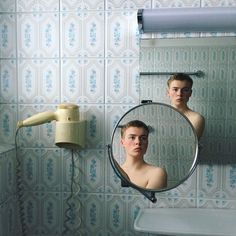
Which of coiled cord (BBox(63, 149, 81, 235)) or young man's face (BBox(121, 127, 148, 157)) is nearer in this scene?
young man's face (BBox(121, 127, 148, 157))

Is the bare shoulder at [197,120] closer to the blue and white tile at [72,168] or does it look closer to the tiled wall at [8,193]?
the blue and white tile at [72,168]

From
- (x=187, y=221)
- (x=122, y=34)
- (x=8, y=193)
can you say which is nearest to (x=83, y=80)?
(x=122, y=34)

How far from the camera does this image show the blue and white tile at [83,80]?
3.48ft

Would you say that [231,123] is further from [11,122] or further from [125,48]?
[11,122]

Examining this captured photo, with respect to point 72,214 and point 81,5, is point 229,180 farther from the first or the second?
point 81,5

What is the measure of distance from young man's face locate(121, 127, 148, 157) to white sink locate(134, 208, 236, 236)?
185 millimetres

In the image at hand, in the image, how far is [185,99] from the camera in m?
1.02

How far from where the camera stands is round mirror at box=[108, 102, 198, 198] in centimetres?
98

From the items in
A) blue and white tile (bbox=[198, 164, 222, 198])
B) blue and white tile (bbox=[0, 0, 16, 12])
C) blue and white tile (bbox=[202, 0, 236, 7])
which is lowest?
blue and white tile (bbox=[198, 164, 222, 198])

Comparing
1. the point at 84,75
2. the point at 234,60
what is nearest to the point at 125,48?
the point at 84,75

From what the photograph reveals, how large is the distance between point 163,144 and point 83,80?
30 cm

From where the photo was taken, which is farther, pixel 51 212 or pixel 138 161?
pixel 51 212

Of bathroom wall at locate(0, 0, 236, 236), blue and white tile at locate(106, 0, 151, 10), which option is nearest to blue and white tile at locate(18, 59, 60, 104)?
bathroom wall at locate(0, 0, 236, 236)

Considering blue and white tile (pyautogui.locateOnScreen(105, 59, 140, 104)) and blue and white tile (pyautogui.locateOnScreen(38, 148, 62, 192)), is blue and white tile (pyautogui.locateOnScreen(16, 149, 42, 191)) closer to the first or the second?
blue and white tile (pyautogui.locateOnScreen(38, 148, 62, 192))
